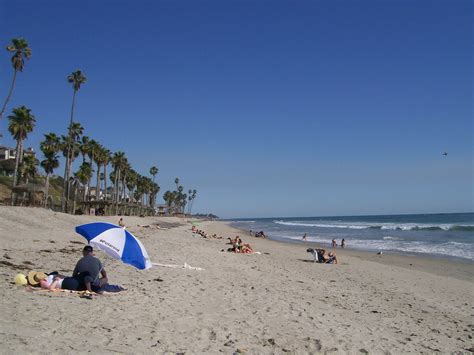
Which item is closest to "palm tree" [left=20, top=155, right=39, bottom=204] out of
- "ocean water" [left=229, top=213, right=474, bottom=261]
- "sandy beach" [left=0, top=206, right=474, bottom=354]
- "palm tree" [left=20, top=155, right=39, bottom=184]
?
"palm tree" [left=20, top=155, right=39, bottom=184]

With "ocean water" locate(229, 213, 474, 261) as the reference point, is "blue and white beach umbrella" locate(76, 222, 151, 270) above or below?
above

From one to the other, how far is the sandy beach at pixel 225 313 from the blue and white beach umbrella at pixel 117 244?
83 cm

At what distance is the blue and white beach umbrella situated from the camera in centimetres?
841

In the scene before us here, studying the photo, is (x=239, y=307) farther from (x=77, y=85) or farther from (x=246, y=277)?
(x=77, y=85)

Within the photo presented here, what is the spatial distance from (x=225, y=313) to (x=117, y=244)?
2621mm

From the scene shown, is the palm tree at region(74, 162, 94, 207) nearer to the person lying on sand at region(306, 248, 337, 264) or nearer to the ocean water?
the ocean water

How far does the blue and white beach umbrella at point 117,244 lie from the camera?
8.41 meters

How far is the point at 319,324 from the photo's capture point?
7797 mm

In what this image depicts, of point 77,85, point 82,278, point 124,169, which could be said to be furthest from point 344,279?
point 124,169

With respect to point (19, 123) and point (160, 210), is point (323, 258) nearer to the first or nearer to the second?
point (19, 123)

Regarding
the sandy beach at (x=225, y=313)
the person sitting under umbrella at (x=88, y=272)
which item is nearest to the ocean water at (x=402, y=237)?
the sandy beach at (x=225, y=313)

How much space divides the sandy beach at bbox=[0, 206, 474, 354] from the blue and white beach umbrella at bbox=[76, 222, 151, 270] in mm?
833

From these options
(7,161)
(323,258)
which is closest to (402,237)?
(323,258)

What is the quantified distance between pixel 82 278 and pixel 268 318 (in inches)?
157
